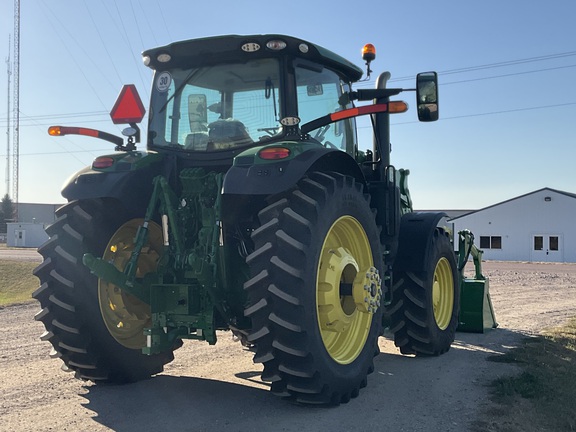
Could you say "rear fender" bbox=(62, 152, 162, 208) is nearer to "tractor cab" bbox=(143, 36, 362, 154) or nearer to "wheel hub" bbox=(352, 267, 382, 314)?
"tractor cab" bbox=(143, 36, 362, 154)

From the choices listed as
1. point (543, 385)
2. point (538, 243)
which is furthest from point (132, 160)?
point (538, 243)

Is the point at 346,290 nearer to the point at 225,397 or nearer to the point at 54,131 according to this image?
the point at 225,397

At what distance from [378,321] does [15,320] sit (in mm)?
6691

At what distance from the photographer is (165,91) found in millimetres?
5488

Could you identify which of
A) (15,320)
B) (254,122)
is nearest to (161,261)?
(254,122)

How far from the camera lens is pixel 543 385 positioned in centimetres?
500

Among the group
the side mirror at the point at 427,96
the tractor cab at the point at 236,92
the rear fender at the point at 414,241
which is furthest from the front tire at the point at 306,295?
the rear fender at the point at 414,241

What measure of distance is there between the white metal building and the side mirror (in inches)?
1522

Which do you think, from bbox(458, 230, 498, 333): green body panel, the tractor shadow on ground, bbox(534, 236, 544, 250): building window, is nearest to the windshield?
the tractor shadow on ground

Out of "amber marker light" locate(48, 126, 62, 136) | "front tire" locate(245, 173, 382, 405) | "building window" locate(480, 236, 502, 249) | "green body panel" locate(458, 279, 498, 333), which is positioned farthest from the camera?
"building window" locate(480, 236, 502, 249)

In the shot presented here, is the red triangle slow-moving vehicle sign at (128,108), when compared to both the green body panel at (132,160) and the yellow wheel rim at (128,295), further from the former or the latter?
the yellow wheel rim at (128,295)

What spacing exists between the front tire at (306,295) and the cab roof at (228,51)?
1.19m

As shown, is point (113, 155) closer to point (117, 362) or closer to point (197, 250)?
point (197, 250)

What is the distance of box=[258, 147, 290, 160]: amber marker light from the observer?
165 inches
